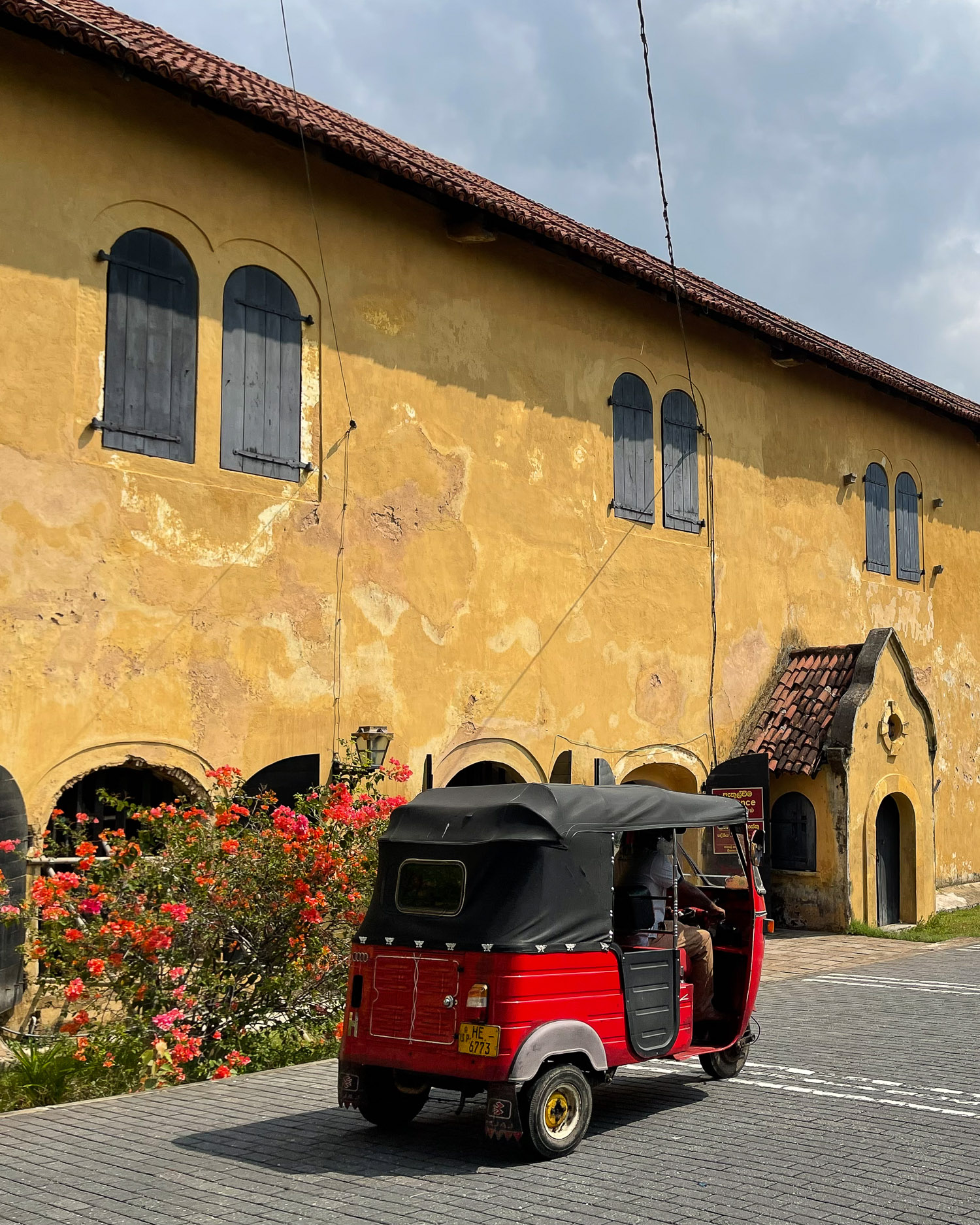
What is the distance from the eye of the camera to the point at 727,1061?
26.3ft

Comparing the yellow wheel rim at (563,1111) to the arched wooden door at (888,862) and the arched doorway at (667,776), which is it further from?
the arched wooden door at (888,862)

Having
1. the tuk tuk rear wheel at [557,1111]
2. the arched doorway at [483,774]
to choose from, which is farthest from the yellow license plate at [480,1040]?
the arched doorway at [483,774]

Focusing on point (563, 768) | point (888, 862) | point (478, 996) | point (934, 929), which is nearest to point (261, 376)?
point (563, 768)

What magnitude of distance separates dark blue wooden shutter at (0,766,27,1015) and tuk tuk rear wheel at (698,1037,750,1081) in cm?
504

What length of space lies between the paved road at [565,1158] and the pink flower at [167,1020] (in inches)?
21.0

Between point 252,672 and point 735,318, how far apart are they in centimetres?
840

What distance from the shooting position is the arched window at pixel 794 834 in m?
16.8

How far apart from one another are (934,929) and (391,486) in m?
9.94

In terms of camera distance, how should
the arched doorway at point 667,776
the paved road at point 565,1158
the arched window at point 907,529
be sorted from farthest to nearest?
1. the arched window at point 907,529
2. the arched doorway at point 667,776
3. the paved road at point 565,1158

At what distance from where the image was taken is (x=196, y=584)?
37.0 ft

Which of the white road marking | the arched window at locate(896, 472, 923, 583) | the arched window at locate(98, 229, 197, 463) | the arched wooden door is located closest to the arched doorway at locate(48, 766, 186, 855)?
the arched window at locate(98, 229, 197, 463)

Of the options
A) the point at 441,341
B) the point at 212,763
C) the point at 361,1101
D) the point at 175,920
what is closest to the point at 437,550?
the point at 441,341

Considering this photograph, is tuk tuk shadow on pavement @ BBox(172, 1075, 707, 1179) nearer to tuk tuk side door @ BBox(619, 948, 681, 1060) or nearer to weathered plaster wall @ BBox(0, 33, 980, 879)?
tuk tuk side door @ BBox(619, 948, 681, 1060)

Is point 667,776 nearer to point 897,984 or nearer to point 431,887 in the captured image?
point 897,984
